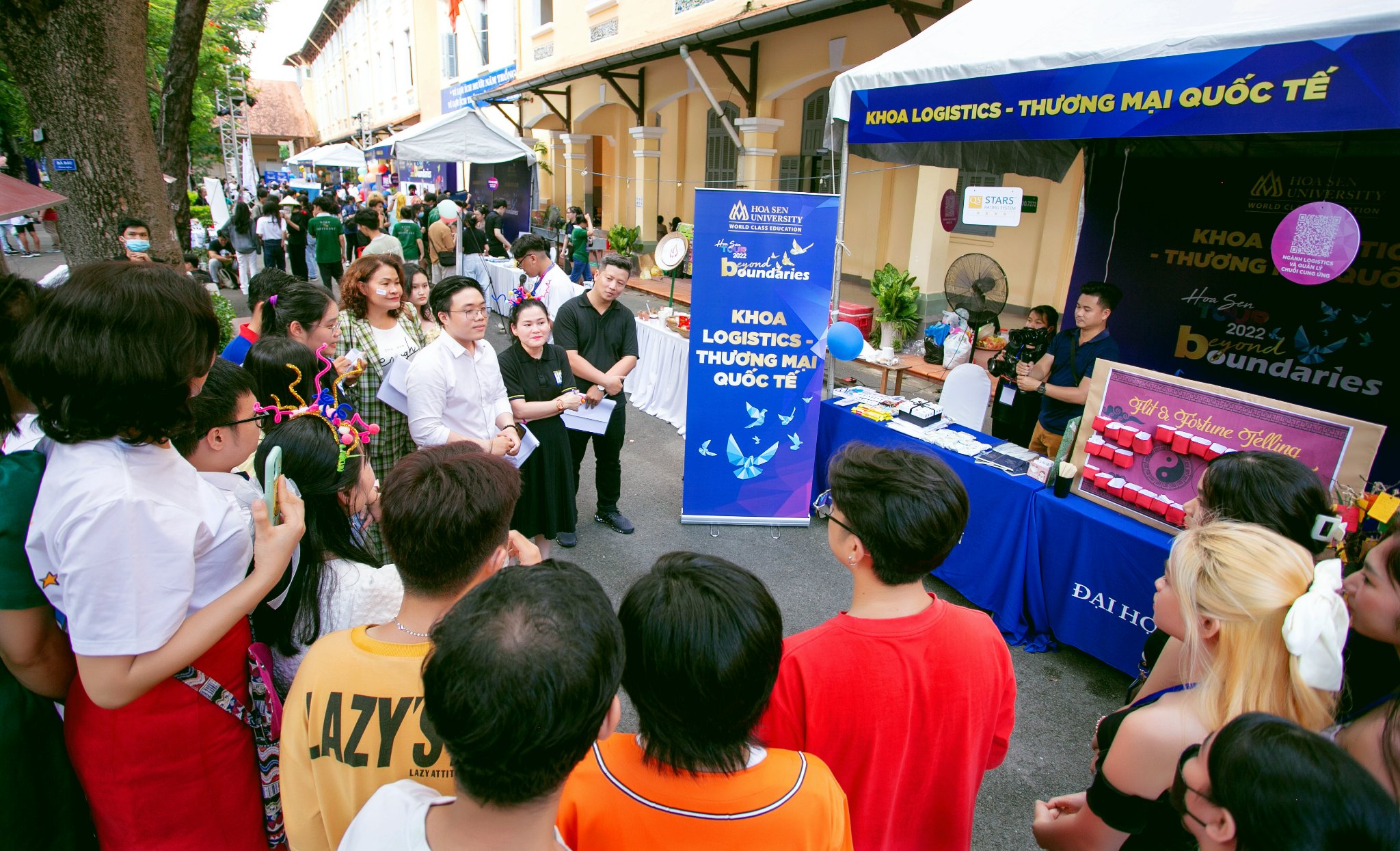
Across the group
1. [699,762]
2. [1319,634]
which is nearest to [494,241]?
[699,762]

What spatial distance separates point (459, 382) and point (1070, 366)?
3.39 metres

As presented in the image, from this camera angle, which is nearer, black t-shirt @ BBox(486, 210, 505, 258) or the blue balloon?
the blue balloon

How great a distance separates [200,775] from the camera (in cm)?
135

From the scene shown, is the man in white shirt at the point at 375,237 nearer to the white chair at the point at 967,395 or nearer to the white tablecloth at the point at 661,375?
the white tablecloth at the point at 661,375

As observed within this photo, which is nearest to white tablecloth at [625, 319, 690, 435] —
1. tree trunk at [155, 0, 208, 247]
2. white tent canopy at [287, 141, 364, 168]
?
tree trunk at [155, 0, 208, 247]

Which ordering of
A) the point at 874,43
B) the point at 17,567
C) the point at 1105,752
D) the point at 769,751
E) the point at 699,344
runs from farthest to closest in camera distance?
the point at 874,43 → the point at 699,344 → the point at 1105,752 → the point at 17,567 → the point at 769,751

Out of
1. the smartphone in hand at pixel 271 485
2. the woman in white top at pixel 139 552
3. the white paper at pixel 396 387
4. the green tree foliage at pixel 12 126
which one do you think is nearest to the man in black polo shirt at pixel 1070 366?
the white paper at pixel 396 387

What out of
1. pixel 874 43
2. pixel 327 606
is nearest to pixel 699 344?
pixel 327 606

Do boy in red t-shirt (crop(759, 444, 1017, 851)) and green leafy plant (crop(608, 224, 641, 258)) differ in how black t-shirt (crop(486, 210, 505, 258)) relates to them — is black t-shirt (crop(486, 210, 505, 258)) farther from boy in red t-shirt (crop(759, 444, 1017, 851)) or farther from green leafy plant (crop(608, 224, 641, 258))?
boy in red t-shirt (crop(759, 444, 1017, 851))

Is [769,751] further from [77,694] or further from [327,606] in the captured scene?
[77,694]

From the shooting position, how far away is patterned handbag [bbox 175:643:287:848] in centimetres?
134

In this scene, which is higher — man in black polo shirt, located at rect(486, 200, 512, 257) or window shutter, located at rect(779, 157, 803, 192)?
window shutter, located at rect(779, 157, 803, 192)

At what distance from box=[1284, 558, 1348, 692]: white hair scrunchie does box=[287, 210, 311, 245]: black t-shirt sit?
530 inches

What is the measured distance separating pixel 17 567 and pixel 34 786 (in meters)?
0.46
